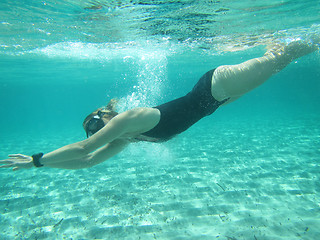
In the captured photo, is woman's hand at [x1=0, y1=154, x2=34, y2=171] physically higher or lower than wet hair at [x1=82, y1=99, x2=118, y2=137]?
lower

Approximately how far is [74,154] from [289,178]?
24.2 ft

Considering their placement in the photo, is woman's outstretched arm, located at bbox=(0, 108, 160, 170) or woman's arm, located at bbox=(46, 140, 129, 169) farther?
woman's arm, located at bbox=(46, 140, 129, 169)

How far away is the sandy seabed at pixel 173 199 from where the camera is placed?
456cm

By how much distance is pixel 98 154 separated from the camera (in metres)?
4.45

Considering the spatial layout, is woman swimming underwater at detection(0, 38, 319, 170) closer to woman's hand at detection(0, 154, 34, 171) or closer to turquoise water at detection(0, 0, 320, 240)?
woman's hand at detection(0, 154, 34, 171)

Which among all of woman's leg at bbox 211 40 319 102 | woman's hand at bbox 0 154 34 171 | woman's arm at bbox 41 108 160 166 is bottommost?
woman's hand at bbox 0 154 34 171

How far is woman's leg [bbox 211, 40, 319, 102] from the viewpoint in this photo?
3.85m

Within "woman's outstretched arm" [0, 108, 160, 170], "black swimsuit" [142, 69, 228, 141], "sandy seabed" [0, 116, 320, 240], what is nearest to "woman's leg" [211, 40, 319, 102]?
"black swimsuit" [142, 69, 228, 141]

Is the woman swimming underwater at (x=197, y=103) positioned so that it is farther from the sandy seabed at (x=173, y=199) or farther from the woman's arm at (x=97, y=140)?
the sandy seabed at (x=173, y=199)

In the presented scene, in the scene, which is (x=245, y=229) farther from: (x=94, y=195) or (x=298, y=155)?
(x=298, y=155)

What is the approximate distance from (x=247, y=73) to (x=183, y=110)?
59.7 inches

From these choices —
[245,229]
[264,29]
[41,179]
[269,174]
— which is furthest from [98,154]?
[264,29]

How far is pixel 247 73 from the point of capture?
3908mm

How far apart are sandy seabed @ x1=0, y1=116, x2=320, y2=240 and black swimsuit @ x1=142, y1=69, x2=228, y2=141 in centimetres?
249
